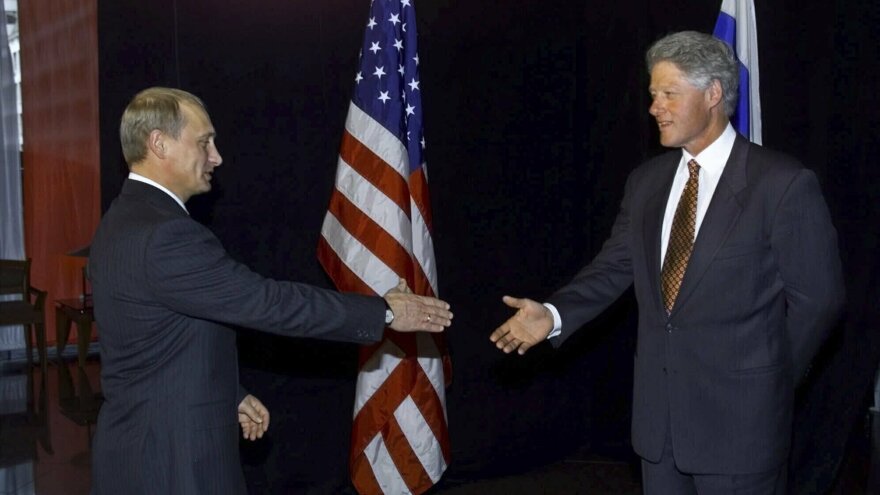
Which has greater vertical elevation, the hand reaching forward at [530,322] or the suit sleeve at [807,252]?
the suit sleeve at [807,252]

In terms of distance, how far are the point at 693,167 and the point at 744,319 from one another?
0.43 metres

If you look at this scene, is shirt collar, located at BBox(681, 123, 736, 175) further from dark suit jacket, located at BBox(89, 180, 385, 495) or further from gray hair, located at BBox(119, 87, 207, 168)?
gray hair, located at BBox(119, 87, 207, 168)

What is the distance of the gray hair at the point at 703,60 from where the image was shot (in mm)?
2668

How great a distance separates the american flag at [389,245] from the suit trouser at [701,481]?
1.73 m

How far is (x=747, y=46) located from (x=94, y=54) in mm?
5946

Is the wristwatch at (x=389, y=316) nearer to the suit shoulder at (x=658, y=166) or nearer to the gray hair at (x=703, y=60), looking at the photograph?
the suit shoulder at (x=658, y=166)

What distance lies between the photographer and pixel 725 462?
2596 mm

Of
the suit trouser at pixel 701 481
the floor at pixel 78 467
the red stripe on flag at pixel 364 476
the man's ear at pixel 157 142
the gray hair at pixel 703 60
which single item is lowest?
the floor at pixel 78 467

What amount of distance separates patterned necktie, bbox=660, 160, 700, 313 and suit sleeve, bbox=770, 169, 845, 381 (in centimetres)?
22

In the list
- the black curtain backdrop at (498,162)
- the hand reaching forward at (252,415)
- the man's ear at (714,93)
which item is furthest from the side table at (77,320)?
the man's ear at (714,93)

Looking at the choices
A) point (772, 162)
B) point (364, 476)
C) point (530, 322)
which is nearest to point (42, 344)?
point (364, 476)

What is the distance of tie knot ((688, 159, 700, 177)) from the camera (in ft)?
8.86

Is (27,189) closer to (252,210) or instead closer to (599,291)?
(252,210)

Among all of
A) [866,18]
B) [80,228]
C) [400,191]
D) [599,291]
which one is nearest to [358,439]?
[400,191]
